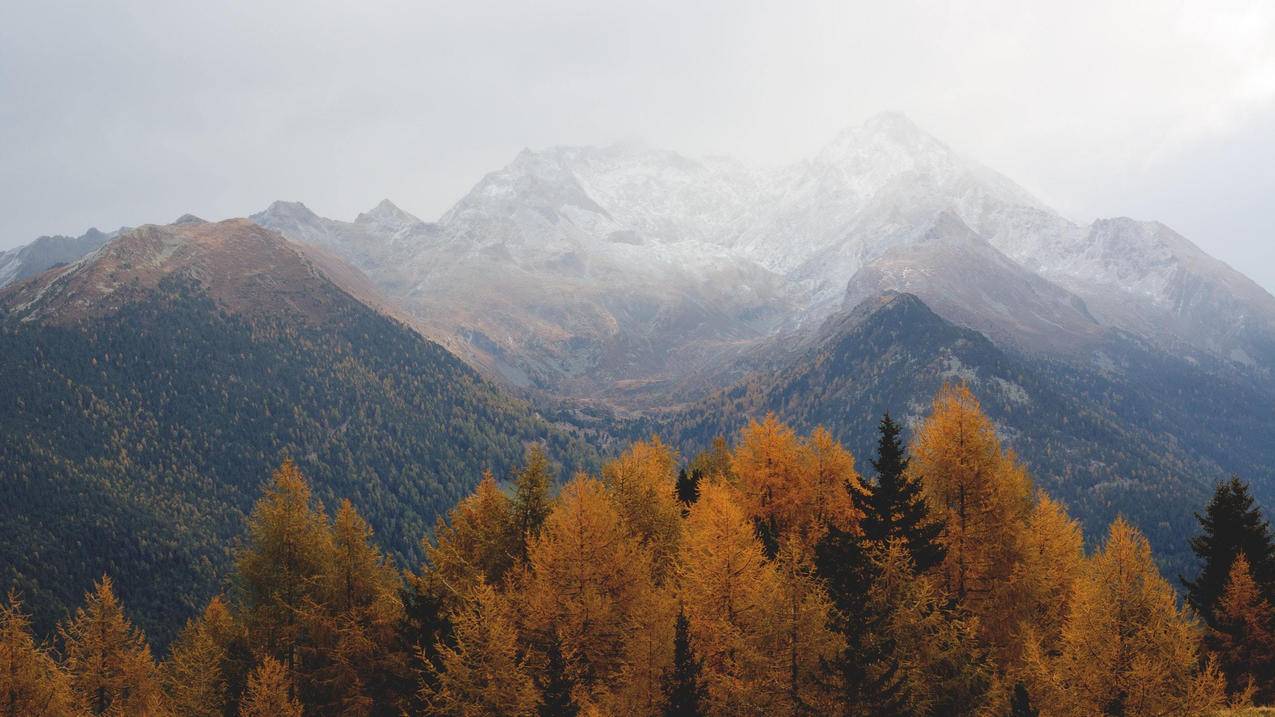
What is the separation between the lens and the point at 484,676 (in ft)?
112

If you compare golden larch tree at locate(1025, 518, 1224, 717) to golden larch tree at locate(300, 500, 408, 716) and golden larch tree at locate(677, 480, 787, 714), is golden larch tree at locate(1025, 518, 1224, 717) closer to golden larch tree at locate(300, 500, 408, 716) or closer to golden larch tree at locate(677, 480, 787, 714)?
golden larch tree at locate(677, 480, 787, 714)

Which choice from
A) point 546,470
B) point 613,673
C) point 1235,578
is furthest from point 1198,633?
point 546,470

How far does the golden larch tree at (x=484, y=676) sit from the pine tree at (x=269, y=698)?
931 centimetres

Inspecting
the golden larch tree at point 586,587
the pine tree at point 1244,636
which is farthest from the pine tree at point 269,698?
the pine tree at point 1244,636

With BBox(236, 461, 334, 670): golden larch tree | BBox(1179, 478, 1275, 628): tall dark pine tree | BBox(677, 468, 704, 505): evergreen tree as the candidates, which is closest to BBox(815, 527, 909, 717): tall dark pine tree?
BBox(677, 468, 704, 505): evergreen tree

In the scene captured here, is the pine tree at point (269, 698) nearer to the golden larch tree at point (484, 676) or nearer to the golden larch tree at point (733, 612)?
the golden larch tree at point (484, 676)

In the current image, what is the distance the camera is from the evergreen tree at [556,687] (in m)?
33.8

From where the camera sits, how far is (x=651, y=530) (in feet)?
163

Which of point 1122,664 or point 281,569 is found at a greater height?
point 1122,664

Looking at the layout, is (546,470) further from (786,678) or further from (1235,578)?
(1235,578)

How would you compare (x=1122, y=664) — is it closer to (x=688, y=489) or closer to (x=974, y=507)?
(x=974, y=507)

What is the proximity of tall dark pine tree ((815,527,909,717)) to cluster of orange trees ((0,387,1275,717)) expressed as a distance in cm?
12

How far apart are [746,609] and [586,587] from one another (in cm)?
865

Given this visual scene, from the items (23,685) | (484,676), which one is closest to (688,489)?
(484,676)
